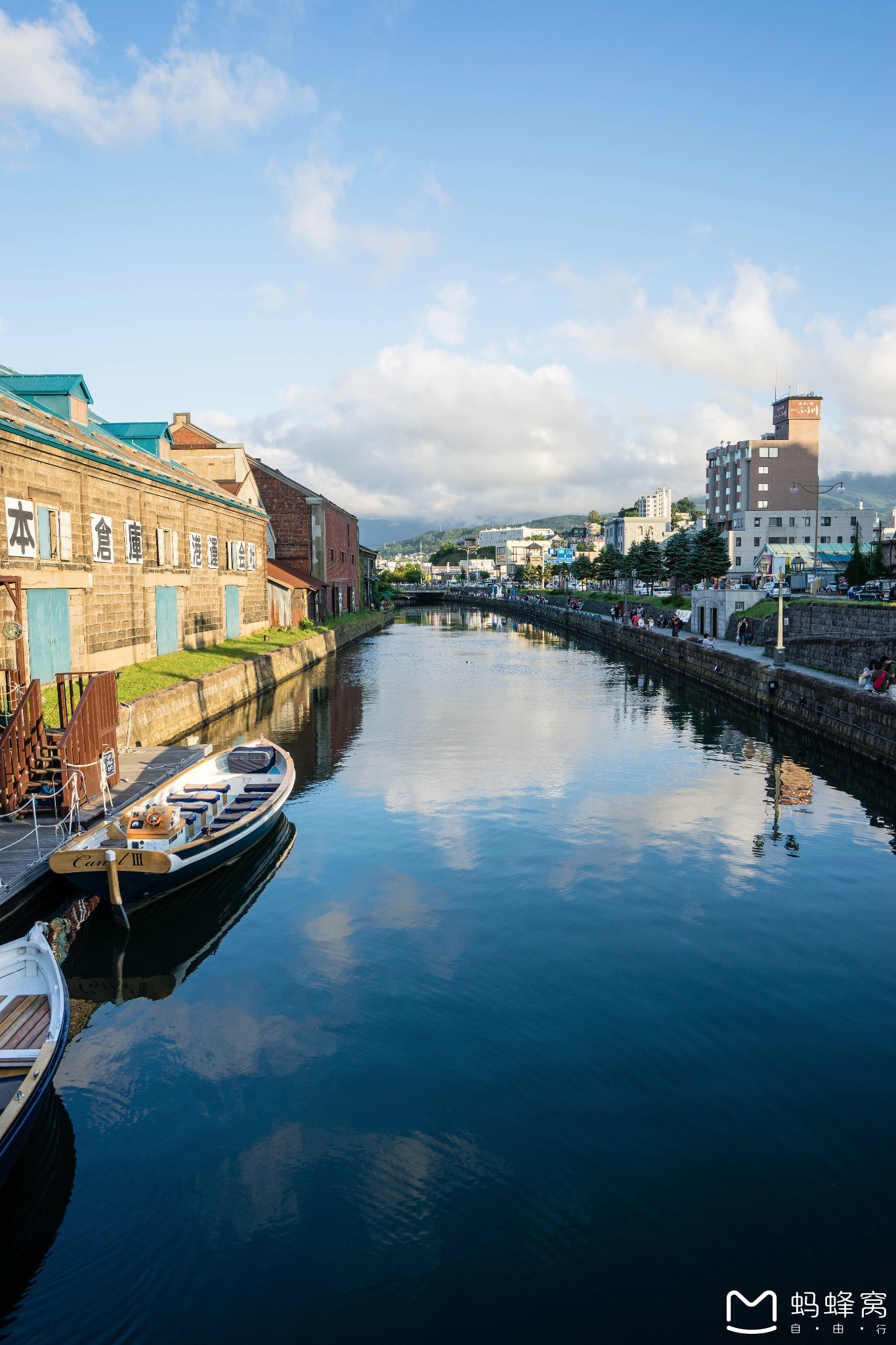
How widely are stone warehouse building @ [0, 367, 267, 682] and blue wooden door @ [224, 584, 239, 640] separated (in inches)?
9.5

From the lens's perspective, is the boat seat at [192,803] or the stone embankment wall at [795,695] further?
the stone embankment wall at [795,695]

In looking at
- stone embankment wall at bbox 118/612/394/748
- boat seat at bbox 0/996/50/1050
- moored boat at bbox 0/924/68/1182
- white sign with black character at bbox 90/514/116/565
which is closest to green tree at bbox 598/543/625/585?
stone embankment wall at bbox 118/612/394/748

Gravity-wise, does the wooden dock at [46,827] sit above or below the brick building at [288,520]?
below

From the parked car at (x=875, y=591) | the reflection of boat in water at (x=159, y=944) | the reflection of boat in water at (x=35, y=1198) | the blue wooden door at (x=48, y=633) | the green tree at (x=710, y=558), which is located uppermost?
the green tree at (x=710, y=558)

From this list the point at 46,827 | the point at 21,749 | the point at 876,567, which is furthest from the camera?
the point at 876,567

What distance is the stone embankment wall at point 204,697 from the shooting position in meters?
30.2

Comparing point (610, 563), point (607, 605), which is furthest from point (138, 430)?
point (610, 563)

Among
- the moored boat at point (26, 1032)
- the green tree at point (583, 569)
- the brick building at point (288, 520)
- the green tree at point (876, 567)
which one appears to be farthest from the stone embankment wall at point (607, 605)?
the moored boat at point (26, 1032)

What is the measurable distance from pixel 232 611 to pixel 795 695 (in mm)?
37188

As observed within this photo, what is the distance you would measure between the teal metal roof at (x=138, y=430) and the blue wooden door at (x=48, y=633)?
2415 centimetres

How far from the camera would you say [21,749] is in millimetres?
20453

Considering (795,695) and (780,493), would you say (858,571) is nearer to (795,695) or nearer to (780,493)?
(795,695)

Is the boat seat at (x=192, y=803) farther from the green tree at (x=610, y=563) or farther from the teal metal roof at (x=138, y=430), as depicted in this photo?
the green tree at (x=610, y=563)

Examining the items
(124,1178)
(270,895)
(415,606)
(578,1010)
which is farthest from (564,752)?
(415,606)
